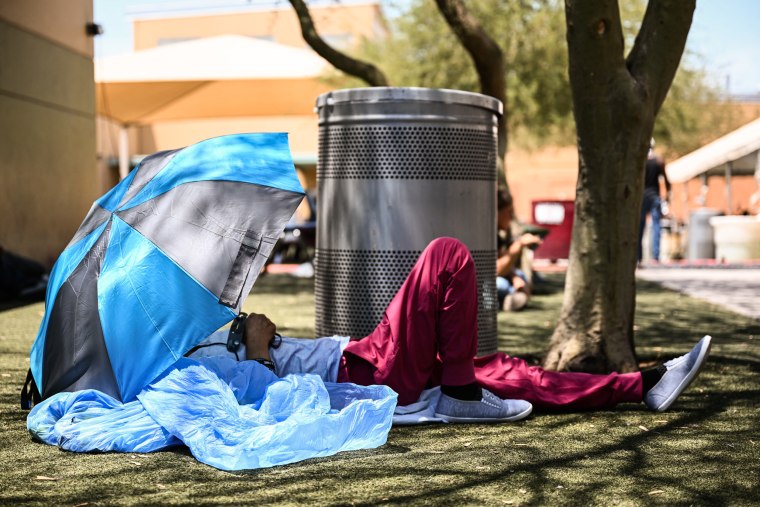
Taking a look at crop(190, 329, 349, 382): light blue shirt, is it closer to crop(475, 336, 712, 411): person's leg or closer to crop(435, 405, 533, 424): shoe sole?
crop(435, 405, 533, 424): shoe sole

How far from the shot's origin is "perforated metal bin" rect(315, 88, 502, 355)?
5.43 metres

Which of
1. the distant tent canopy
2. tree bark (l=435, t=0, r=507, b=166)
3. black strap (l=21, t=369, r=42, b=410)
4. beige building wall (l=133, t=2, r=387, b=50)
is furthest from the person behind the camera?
beige building wall (l=133, t=2, r=387, b=50)

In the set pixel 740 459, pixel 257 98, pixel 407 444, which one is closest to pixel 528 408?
pixel 407 444

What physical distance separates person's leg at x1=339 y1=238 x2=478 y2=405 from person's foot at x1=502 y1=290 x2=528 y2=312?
5.18 meters

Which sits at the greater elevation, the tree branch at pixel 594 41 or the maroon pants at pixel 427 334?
the tree branch at pixel 594 41

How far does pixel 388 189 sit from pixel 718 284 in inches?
355

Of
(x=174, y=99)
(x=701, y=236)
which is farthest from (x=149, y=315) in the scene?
(x=701, y=236)

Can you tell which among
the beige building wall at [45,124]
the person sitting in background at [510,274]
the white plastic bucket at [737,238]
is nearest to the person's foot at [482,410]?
the person sitting in background at [510,274]

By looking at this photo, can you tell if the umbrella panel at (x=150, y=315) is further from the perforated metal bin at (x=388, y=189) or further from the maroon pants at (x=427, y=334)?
the perforated metal bin at (x=388, y=189)

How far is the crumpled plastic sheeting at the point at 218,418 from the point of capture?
376cm

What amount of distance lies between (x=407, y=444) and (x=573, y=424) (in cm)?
83

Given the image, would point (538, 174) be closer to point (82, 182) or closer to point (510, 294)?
point (82, 182)

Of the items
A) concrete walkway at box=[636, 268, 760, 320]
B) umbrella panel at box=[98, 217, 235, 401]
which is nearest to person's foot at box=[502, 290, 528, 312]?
concrete walkway at box=[636, 268, 760, 320]

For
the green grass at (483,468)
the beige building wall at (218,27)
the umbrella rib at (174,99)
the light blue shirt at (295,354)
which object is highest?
the beige building wall at (218,27)
